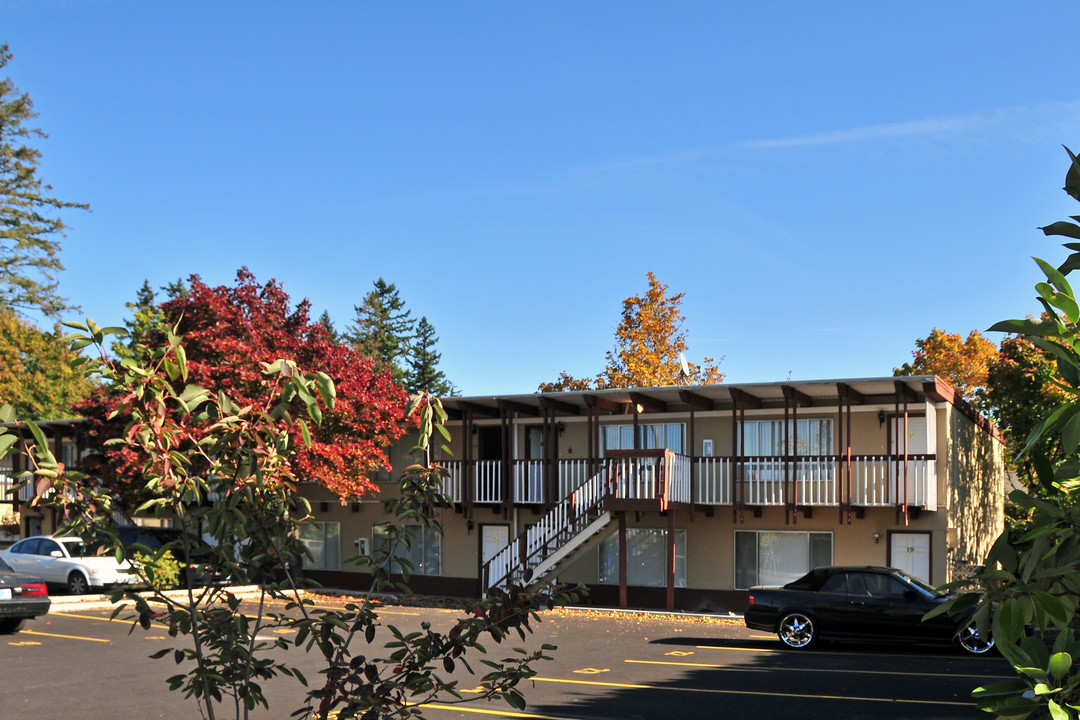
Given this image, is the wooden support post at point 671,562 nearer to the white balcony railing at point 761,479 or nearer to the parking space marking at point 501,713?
the white balcony railing at point 761,479

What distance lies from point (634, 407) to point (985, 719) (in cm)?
1686

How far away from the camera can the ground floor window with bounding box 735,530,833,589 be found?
26.2m

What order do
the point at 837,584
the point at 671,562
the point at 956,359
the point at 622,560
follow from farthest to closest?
the point at 956,359, the point at 622,560, the point at 671,562, the point at 837,584

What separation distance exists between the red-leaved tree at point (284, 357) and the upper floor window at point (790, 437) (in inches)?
361

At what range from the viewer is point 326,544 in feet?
109

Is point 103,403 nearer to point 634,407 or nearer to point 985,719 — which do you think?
point 634,407

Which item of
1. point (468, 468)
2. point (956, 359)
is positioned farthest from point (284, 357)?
point (956, 359)

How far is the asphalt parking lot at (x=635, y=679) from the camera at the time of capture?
39.7 feet

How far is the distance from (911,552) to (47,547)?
2216cm

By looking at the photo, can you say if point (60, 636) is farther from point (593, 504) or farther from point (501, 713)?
point (593, 504)

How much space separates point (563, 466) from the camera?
28.3 m

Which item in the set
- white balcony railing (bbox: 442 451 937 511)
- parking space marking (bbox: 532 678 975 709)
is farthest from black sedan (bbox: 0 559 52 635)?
parking space marking (bbox: 532 678 975 709)

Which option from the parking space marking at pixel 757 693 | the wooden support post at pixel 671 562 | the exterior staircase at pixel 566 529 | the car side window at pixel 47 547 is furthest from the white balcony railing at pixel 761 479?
the car side window at pixel 47 547

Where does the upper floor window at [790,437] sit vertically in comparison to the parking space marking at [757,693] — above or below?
above
